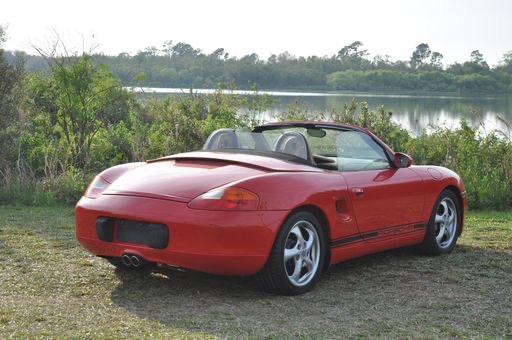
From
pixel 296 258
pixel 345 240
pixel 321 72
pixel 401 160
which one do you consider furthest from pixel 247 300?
pixel 321 72

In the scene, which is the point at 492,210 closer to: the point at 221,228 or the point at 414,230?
the point at 414,230

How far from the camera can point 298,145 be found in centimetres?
665

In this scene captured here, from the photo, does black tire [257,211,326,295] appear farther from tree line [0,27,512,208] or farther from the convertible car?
tree line [0,27,512,208]

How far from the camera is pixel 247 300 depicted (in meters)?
5.85

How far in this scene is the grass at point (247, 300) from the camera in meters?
5.07

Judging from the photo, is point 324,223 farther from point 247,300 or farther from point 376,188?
point 247,300

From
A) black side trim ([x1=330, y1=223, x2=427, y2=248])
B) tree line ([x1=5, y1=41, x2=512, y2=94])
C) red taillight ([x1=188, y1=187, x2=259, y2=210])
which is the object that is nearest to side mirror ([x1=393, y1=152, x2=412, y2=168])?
black side trim ([x1=330, y1=223, x2=427, y2=248])

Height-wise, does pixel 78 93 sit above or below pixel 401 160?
above

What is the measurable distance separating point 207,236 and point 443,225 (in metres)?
3.10

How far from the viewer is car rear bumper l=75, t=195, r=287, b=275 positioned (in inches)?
221

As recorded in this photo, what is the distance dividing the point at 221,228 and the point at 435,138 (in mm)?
9566


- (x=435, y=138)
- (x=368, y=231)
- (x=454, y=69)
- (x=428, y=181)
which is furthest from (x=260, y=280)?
(x=454, y=69)

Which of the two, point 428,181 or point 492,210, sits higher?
point 428,181

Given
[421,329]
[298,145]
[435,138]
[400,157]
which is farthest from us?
[435,138]
